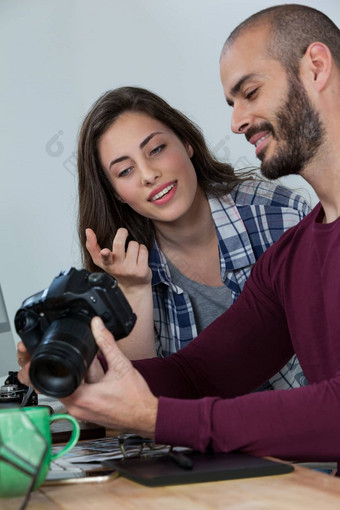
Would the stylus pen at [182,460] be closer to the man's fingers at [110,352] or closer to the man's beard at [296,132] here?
the man's fingers at [110,352]

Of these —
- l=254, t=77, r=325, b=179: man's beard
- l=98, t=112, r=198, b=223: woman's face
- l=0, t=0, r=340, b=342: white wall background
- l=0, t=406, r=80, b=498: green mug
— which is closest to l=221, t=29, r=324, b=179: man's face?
l=254, t=77, r=325, b=179: man's beard

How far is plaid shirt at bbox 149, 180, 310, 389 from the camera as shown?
1.85m

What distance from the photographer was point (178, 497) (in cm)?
69

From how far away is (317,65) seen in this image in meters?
1.28

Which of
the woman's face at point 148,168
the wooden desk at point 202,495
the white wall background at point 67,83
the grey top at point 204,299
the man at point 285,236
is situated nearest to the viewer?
the wooden desk at point 202,495

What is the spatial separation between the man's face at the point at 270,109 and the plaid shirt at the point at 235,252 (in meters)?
0.56

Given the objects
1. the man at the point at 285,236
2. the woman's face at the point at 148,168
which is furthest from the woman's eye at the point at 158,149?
the man at the point at 285,236

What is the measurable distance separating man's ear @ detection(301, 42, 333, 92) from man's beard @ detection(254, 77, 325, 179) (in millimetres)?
24

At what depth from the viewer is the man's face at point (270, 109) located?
1.26m

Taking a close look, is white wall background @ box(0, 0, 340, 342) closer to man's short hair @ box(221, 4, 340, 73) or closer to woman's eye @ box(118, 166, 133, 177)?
woman's eye @ box(118, 166, 133, 177)

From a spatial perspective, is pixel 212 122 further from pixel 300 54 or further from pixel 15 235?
pixel 300 54

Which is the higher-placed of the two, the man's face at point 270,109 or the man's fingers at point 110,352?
the man's face at point 270,109

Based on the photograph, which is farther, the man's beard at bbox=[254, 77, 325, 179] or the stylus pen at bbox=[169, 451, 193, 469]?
the man's beard at bbox=[254, 77, 325, 179]

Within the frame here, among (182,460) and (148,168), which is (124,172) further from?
(182,460)
